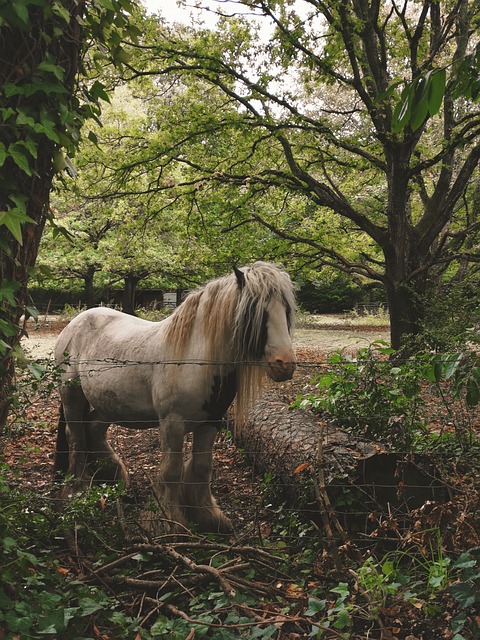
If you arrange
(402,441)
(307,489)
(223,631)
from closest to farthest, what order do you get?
(223,631) < (307,489) < (402,441)

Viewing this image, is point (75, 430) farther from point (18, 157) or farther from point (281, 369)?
point (18, 157)

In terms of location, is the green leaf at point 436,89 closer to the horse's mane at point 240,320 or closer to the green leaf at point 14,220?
the green leaf at point 14,220

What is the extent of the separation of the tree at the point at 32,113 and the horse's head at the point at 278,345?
1553 mm

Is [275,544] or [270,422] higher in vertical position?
[270,422]

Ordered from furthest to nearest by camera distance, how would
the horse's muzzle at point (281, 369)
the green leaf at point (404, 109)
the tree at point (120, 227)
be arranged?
the tree at point (120, 227) → the horse's muzzle at point (281, 369) → the green leaf at point (404, 109)

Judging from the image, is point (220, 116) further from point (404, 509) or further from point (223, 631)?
point (223, 631)

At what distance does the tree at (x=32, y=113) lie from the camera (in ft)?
6.98

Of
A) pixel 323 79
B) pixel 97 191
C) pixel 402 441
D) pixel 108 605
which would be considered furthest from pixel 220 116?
pixel 108 605

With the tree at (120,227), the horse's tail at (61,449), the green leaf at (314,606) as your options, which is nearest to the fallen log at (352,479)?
the green leaf at (314,606)

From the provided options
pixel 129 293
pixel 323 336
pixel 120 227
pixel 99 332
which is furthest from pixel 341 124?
pixel 129 293

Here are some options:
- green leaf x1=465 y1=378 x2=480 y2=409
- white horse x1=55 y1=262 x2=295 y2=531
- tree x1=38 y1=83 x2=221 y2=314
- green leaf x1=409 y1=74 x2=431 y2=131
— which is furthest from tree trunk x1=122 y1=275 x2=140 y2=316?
green leaf x1=409 y1=74 x2=431 y2=131

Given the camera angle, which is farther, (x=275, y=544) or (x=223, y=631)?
(x=275, y=544)

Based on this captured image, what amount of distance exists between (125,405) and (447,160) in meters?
7.43

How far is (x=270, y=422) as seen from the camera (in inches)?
195
